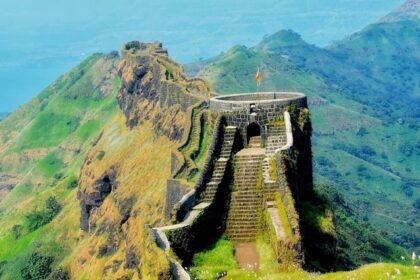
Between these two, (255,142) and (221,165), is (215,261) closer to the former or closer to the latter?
(221,165)

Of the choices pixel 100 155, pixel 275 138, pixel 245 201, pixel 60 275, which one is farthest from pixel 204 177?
pixel 100 155

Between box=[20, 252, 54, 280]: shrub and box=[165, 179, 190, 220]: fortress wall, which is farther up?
box=[165, 179, 190, 220]: fortress wall

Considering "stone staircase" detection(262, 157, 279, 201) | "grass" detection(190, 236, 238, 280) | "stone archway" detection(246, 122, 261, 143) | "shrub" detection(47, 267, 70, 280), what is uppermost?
"stone archway" detection(246, 122, 261, 143)

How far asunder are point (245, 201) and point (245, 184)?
645 mm

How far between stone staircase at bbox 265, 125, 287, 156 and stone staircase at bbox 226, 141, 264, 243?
468 millimetres

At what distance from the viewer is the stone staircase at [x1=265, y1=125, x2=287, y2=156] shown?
103 feet

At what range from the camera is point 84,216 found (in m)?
96.1

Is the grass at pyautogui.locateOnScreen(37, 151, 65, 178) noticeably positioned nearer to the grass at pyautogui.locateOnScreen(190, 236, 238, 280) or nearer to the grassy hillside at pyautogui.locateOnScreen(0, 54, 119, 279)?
the grassy hillside at pyautogui.locateOnScreen(0, 54, 119, 279)

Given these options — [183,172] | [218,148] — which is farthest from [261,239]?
[183,172]

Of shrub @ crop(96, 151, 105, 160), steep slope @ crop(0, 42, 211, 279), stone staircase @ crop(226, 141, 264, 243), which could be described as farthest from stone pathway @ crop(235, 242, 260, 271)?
shrub @ crop(96, 151, 105, 160)

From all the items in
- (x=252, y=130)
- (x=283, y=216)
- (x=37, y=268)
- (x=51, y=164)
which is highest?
(x=252, y=130)

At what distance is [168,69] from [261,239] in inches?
2473

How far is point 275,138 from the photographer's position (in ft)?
104

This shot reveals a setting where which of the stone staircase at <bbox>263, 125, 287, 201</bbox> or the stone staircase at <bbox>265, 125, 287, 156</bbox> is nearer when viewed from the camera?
the stone staircase at <bbox>263, 125, 287, 201</bbox>
